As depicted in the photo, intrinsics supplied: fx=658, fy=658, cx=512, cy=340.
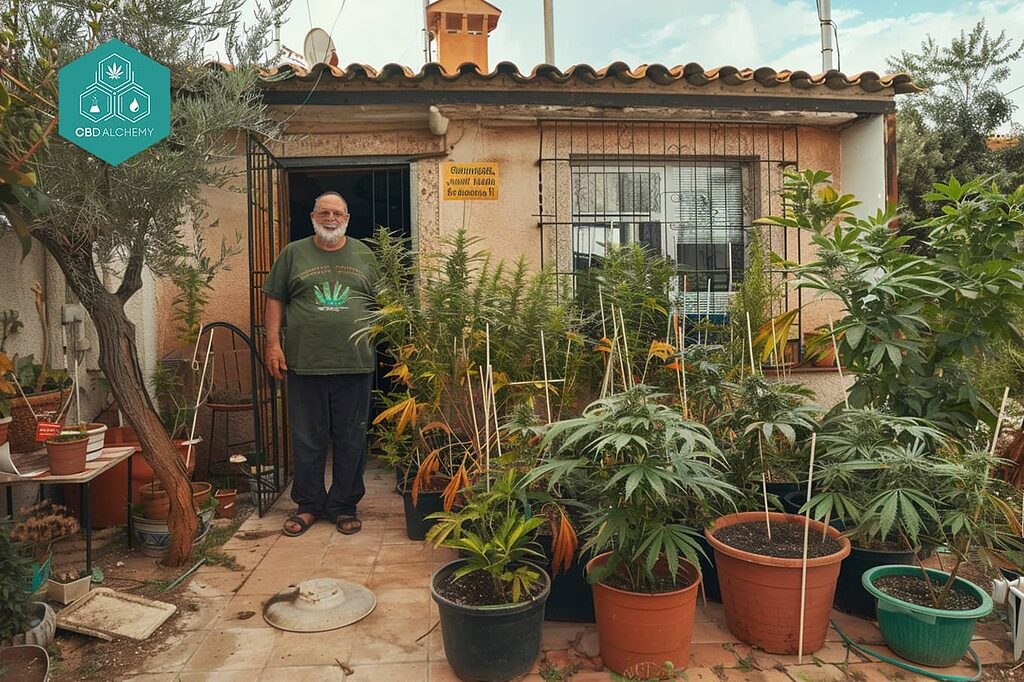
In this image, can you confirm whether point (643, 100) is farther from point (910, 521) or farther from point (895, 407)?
point (910, 521)

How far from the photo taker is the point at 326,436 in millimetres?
3891

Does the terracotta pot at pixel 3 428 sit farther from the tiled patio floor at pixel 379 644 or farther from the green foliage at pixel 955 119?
the green foliage at pixel 955 119

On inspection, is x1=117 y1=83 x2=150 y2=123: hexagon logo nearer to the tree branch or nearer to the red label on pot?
the tree branch

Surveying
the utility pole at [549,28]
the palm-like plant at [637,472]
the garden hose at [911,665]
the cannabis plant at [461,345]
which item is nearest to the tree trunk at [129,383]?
the cannabis plant at [461,345]

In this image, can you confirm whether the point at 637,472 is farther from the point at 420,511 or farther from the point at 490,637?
the point at 420,511

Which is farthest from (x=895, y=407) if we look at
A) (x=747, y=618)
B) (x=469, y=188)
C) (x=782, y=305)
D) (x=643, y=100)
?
(x=469, y=188)

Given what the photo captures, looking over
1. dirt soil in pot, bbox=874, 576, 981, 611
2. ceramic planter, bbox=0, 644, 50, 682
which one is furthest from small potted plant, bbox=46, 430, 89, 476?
dirt soil in pot, bbox=874, 576, 981, 611

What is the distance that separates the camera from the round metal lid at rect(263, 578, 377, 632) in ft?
8.72

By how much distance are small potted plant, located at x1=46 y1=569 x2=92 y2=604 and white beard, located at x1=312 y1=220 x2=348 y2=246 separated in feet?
6.65

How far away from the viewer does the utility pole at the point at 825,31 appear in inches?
271

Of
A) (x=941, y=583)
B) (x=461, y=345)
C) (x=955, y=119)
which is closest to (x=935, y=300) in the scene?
(x=941, y=583)

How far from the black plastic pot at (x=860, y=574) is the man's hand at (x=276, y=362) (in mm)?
2997

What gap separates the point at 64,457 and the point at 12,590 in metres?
0.75

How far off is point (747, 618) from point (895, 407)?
121 centimetres
